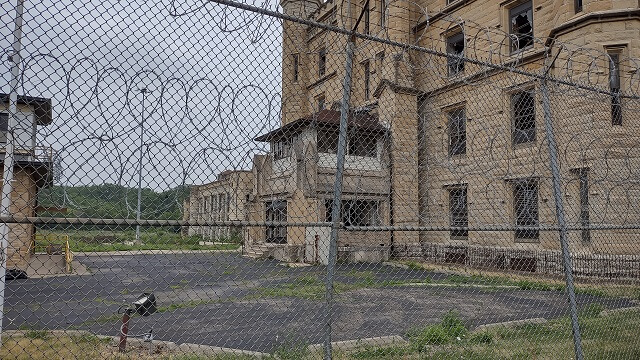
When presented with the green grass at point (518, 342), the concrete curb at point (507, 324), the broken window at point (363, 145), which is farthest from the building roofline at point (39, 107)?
the concrete curb at point (507, 324)

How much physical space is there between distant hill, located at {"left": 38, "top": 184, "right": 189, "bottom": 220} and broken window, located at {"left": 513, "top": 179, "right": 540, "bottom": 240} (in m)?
3.42

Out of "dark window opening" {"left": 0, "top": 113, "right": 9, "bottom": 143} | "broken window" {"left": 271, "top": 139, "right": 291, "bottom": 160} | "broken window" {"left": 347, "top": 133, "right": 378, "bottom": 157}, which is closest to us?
"dark window opening" {"left": 0, "top": 113, "right": 9, "bottom": 143}

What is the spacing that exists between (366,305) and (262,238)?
46.3ft

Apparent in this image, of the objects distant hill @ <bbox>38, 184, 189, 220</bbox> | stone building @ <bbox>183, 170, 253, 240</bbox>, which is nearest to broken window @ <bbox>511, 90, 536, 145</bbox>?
stone building @ <bbox>183, 170, 253, 240</bbox>

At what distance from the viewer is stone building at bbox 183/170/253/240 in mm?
3203

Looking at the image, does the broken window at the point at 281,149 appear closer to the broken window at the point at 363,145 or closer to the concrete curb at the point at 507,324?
the broken window at the point at 363,145

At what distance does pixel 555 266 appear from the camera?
47.5ft

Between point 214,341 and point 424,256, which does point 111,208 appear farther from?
point 424,256

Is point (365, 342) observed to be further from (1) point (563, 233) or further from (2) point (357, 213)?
(1) point (563, 233)

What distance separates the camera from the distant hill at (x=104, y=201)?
2.65 m

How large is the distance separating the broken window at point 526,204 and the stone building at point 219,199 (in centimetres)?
278

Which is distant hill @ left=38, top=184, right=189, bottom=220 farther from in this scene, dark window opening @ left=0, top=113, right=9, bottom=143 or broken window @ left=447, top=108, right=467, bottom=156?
broken window @ left=447, top=108, right=467, bottom=156

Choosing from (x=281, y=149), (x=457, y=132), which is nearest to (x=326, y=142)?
(x=457, y=132)

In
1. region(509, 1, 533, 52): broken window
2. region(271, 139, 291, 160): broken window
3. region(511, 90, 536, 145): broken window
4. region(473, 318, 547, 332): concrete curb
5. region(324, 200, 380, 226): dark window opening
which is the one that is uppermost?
region(509, 1, 533, 52): broken window
